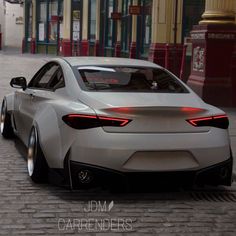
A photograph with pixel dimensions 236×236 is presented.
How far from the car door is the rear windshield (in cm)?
51

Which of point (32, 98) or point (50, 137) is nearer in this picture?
point (50, 137)

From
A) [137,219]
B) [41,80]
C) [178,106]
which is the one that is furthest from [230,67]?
[137,219]

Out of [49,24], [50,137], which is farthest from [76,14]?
[50,137]

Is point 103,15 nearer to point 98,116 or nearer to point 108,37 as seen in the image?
point 108,37

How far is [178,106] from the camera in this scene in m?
5.93

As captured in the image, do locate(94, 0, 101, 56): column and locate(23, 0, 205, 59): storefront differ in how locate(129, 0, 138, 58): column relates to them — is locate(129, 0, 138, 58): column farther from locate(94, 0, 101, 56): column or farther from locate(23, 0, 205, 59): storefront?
locate(94, 0, 101, 56): column

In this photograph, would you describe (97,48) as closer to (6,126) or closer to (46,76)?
(6,126)

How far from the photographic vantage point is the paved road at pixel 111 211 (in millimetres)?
5070

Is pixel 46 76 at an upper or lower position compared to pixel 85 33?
upper

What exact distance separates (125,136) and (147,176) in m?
0.46

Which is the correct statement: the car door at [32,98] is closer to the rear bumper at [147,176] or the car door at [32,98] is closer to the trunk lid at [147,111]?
the trunk lid at [147,111]

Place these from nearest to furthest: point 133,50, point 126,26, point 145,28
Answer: point 145,28 → point 133,50 → point 126,26

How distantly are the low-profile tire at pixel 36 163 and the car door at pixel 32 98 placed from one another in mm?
453

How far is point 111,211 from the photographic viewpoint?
558 cm
